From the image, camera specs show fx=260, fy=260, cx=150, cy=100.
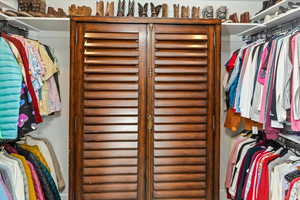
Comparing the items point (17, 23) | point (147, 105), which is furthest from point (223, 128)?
point (17, 23)

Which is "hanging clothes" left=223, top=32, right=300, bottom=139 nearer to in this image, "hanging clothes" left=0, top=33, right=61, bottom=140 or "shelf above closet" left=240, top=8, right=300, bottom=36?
"shelf above closet" left=240, top=8, right=300, bottom=36

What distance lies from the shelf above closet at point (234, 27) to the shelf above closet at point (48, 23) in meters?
1.41

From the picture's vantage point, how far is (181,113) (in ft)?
7.04

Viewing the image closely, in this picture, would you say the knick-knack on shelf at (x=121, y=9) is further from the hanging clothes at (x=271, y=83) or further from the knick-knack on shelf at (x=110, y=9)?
the hanging clothes at (x=271, y=83)

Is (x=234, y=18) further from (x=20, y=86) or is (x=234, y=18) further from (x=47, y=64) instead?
(x=20, y=86)

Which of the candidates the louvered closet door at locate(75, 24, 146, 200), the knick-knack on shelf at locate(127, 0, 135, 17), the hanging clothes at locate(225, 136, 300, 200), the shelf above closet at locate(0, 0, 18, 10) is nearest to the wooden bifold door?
the louvered closet door at locate(75, 24, 146, 200)

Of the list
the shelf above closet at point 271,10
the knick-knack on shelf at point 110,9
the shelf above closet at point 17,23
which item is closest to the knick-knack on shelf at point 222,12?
the shelf above closet at point 271,10

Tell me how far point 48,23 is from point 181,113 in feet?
4.72

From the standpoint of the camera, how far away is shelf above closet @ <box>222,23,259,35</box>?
2.31 m

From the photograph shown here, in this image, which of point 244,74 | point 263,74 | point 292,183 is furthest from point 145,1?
point 292,183

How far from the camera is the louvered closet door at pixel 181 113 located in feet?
6.98

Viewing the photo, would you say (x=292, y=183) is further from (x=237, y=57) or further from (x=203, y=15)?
(x=203, y=15)

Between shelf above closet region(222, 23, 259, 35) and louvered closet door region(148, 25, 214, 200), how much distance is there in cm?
30

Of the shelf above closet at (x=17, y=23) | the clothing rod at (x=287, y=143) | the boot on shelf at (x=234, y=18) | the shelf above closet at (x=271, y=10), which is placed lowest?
the clothing rod at (x=287, y=143)
